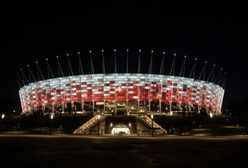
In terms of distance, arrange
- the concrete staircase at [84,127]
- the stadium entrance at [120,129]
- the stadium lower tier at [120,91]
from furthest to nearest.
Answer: the stadium lower tier at [120,91], the stadium entrance at [120,129], the concrete staircase at [84,127]

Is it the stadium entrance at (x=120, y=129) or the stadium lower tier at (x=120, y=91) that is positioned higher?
the stadium lower tier at (x=120, y=91)

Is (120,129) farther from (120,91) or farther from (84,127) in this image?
(120,91)

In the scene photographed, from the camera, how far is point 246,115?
57.7m

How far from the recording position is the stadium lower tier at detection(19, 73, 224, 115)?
309ft

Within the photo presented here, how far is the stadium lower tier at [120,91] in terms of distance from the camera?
3713 inches

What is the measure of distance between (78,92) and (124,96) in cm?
1412

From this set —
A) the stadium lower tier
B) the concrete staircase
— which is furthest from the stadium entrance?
the stadium lower tier

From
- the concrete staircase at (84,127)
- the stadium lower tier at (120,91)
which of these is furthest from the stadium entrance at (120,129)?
the stadium lower tier at (120,91)

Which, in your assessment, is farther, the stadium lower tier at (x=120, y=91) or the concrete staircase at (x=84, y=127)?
the stadium lower tier at (x=120, y=91)

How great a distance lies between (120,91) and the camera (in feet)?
311

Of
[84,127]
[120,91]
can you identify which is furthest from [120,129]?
[120,91]

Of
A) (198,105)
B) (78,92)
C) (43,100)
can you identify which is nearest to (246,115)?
(198,105)

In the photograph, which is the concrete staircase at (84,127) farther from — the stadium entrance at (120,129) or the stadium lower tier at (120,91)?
the stadium lower tier at (120,91)

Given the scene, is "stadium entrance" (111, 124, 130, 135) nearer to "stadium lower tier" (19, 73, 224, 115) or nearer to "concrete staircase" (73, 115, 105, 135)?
"concrete staircase" (73, 115, 105, 135)
